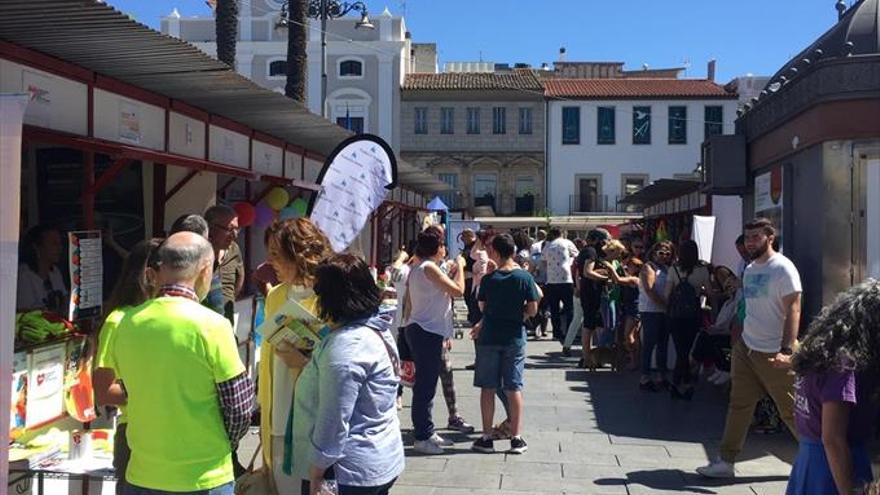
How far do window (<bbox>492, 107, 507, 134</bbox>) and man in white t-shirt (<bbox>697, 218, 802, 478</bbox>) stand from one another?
41191 mm

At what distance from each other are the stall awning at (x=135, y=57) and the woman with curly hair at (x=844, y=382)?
3743mm

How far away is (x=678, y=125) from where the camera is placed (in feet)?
156

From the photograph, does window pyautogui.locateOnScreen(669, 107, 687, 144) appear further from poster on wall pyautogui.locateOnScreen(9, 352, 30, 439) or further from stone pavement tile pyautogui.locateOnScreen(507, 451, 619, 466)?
poster on wall pyautogui.locateOnScreen(9, 352, 30, 439)

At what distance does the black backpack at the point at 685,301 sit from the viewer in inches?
350

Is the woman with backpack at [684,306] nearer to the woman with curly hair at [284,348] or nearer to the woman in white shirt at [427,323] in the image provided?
the woman in white shirt at [427,323]

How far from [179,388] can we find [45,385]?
88.1 inches

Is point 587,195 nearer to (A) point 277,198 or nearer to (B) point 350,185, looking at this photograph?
(A) point 277,198

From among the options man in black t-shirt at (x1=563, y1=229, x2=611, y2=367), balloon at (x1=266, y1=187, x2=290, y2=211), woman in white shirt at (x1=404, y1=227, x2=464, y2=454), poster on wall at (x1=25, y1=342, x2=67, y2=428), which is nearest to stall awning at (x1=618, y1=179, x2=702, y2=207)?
man in black t-shirt at (x1=563, y1=229, x2=611, y2=367)

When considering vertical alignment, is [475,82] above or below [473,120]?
above

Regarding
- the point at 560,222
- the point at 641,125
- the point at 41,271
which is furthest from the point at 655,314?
the point at 641,125

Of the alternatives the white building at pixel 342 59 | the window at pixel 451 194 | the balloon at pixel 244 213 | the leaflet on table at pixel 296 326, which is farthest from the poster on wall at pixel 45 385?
the white building at pixel 342 59

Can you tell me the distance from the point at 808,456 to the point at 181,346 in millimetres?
2371

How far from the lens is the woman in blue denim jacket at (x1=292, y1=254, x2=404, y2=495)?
11.0 feet

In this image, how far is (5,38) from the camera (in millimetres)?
5113
